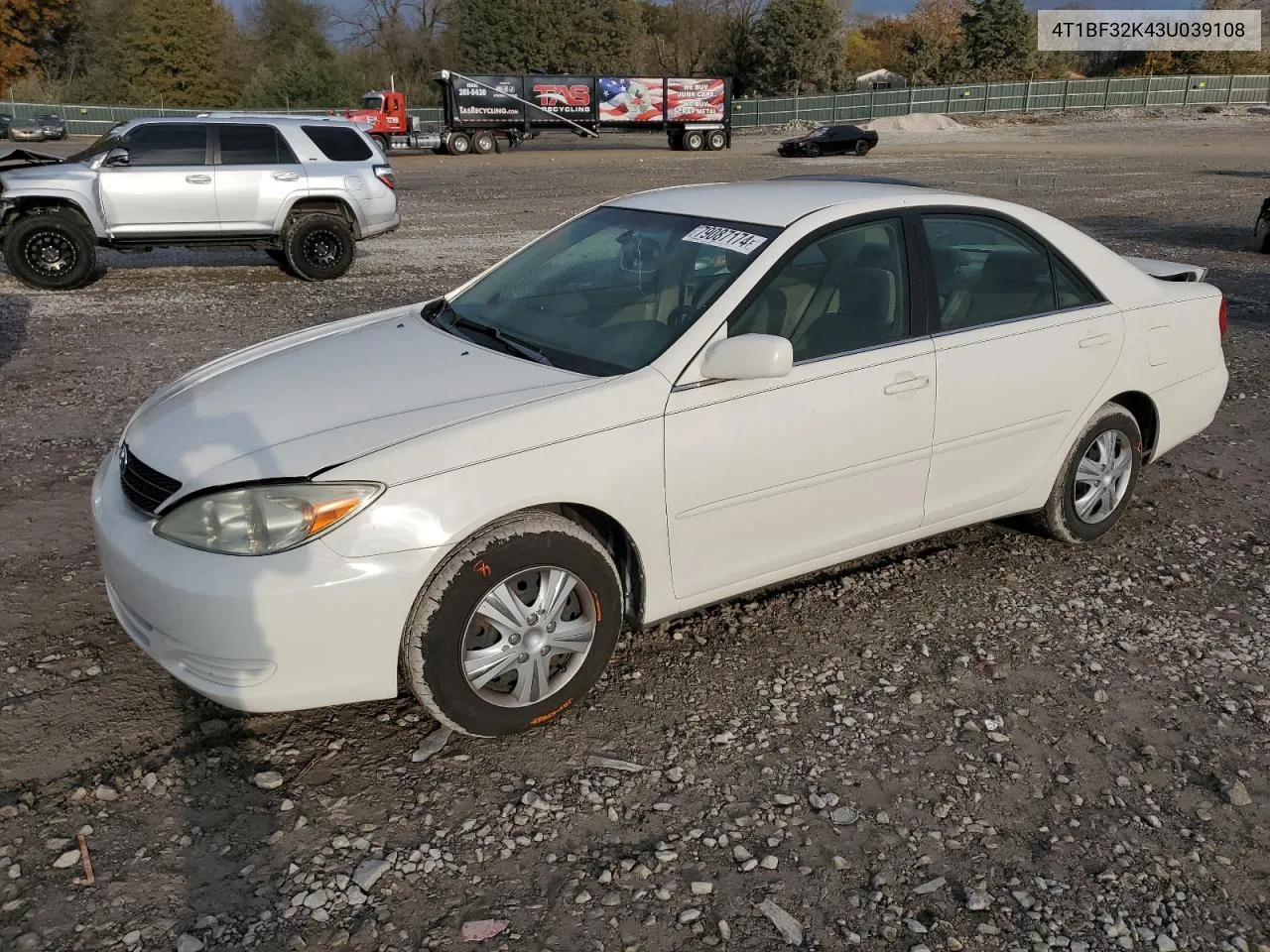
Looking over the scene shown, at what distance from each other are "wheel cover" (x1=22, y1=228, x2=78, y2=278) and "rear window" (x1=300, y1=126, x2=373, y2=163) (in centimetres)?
290

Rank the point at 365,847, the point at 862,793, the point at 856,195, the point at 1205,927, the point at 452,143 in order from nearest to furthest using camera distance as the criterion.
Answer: the point at 1205,927, the point at 365,847, the point at 862,793, the point at 856,195, the point at 452,143

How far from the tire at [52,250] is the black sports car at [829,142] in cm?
3045

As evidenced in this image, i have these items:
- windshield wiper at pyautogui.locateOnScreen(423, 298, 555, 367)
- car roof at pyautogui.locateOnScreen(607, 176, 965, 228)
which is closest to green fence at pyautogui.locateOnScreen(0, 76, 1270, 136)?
car roof at pyautogui.locateOnScreen(607, 176, 965, 228)

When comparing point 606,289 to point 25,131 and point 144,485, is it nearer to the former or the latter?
point 144,485

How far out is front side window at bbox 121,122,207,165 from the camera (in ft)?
38.0

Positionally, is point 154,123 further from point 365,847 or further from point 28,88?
point 28,88

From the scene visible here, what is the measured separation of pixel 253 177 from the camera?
11781 millimetres

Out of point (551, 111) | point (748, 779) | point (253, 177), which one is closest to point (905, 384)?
point (748, 779)

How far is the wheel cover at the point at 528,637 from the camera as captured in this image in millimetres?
3201

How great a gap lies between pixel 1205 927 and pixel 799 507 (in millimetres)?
A: 1743

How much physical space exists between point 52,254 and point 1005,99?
196 feet

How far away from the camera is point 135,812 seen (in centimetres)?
302

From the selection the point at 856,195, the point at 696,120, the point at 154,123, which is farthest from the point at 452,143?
the point at 856,195

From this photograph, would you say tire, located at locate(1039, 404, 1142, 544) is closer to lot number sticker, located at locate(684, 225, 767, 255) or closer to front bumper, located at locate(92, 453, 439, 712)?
lot number sticker, located at locate(684, 225, 767, 255)
